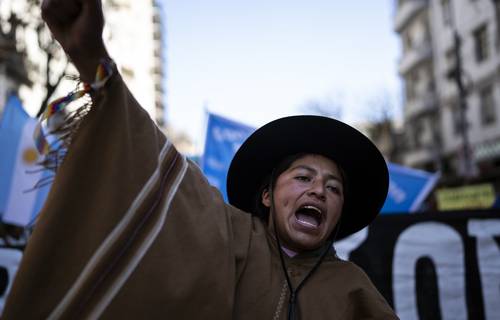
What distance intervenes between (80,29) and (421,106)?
32507 millimetres

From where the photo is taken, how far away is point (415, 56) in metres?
31.9

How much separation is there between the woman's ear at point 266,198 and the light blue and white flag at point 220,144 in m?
3.83

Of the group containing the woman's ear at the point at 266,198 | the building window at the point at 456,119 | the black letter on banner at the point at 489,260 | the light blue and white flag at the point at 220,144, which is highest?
the woman's ear at the point at 266,198

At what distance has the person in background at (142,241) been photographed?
127 centimetres

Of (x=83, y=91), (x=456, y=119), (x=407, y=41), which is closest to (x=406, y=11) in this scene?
(x=407, y=41)

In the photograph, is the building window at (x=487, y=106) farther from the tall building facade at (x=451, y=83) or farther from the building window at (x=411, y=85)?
the building window at (x=411, y=85)

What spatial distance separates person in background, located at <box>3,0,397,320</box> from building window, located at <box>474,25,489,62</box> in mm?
23940

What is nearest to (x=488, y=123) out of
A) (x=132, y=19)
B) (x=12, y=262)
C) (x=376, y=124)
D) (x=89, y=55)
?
(x=376, y=124)

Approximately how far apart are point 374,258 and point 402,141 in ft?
109

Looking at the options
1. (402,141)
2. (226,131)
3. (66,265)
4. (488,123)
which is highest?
(66,265)

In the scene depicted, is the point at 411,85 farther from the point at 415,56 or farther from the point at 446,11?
the point at 446,11

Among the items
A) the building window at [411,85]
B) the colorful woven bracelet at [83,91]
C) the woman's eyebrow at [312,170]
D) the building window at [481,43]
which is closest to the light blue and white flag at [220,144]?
the woman's eyebrow at [312,170]

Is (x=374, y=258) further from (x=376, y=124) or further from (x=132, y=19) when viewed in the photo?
(x=132, y=19)

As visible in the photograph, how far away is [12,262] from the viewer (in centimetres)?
410
